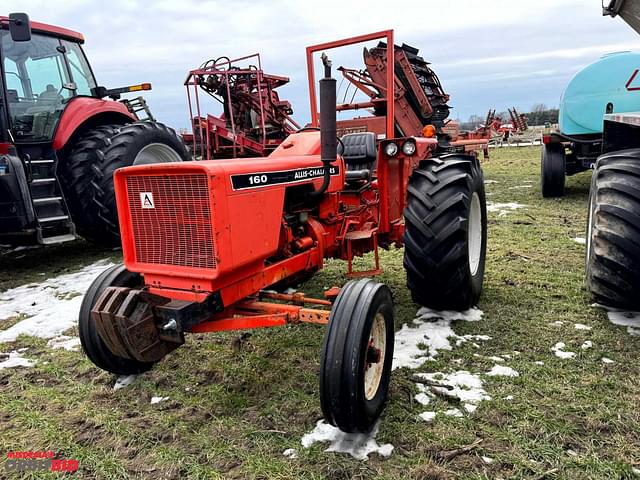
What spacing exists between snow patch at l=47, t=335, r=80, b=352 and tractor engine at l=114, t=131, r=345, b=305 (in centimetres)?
128

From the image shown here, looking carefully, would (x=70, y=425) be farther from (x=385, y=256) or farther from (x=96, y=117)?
(x=96, y=117)

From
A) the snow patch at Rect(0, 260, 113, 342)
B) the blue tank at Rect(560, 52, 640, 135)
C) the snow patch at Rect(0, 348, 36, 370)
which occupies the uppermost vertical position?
the blue tank at Rect(560, 52, 640, 135)

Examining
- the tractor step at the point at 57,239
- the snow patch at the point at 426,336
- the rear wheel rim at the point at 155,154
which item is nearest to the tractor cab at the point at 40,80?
the rear wheel rim at the point at 155,154

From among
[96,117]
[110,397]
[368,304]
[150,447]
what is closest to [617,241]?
[368,304]

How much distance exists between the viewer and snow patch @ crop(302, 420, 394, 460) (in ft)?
7.39

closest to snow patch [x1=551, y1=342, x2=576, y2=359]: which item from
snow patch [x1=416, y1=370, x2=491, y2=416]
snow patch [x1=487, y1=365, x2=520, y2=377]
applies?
snow patch [x1=487, y1=365, x2=520, y2=377]

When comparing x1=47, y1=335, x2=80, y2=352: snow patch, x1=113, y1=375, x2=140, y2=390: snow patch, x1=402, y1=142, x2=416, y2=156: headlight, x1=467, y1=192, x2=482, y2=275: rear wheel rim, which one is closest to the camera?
x1=113, y1=375, x2=140, y2=390: snow patch

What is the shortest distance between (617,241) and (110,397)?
127 inches

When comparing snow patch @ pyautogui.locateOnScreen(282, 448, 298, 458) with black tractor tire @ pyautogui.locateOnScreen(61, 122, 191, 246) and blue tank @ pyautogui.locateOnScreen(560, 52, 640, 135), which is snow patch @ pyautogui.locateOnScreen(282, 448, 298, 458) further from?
blue tank @ pyautogui.locateOnScreen(560, 52, 640, 135)

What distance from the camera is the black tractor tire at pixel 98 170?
5641 millimetres

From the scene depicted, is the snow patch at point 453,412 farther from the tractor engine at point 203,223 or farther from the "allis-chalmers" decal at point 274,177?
the "allis-chalmers" decal at point 274,177

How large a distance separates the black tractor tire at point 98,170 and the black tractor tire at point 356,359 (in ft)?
13.4

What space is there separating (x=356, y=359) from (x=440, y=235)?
144 cm

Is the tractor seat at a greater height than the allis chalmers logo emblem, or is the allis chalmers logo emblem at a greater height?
the tractor seat
